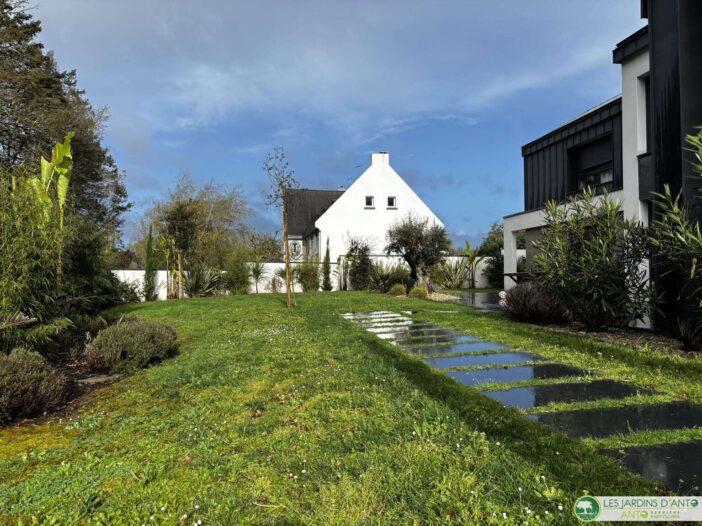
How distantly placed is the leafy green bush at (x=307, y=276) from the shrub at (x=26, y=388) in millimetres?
18274

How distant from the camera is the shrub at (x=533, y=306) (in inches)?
332

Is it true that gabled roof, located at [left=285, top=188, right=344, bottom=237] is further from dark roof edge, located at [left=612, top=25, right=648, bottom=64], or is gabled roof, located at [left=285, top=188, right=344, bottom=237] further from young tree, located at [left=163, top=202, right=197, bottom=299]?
dark roof edge, located at [left=612, top=25, right=648, bottom=64]

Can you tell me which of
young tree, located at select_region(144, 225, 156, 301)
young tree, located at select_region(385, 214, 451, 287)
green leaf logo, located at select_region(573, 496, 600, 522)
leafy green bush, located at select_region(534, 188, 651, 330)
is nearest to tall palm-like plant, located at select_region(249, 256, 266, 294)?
young tree, located at select_region(144, 225, 156, 301)

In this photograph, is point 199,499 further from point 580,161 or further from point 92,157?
point 92,157

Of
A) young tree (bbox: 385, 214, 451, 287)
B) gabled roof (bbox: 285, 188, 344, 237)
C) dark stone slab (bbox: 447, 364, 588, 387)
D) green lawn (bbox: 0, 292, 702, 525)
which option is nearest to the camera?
green lawn (bbox: 0, 292, 702, 525)

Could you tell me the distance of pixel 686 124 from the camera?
666 centimetres

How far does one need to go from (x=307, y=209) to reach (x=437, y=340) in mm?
27138

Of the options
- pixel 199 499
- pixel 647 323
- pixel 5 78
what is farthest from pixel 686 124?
pixel 5 78

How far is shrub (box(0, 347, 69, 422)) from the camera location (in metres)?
3.91

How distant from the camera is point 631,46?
8.60m

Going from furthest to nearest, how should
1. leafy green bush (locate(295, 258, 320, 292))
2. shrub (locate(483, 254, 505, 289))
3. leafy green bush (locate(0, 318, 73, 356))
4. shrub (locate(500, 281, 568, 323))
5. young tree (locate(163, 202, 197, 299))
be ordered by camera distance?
shrub (locate(483, 254, 505, 289)) < leafy green bush (locate(295, 258, 320, 292)) < young tree (locate(163, 202, 197, 299)) < shrub (locate(500, 281, 568, 323)) < leafy green bush (locate(0, 318, 73, 356))

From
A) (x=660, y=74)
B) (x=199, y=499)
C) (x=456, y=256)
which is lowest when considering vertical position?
(x=199, y=499)

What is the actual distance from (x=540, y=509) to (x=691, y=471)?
3.43ft

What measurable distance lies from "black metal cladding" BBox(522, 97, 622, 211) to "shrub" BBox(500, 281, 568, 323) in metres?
3.11
